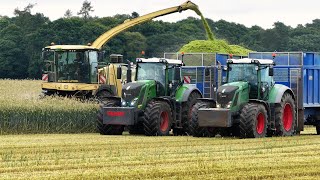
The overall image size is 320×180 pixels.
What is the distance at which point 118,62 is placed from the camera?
3316 centimetres

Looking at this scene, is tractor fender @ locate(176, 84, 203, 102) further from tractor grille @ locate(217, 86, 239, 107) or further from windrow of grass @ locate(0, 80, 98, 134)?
windrow of grass @ locate(0, 80, 98, 134)

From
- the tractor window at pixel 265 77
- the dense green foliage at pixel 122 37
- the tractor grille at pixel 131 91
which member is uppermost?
the dense green foliage at pixel 122 37

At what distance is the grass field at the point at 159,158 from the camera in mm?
15148

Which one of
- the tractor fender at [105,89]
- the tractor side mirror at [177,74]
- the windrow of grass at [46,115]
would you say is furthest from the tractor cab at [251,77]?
the tractor fender at [105,89]

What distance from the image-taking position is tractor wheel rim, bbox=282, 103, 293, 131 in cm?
2617

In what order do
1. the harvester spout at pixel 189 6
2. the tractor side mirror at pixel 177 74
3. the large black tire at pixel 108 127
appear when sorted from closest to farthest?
the tractor side mirror at pixel 177 74
the large black tire at pixel 108 127
the harvester spout at pixel 189 6

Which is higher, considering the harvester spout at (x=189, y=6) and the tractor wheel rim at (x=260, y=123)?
the harvester spout at (x=189, y=6)

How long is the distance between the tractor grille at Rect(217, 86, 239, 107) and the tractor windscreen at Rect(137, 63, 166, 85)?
245 centimetres

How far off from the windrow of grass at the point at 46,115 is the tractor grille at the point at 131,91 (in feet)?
10.5

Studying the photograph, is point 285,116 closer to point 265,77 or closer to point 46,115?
point 265,77

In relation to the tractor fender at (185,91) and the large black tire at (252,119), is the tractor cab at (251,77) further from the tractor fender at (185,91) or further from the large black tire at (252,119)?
the tractor fender at (185,91)

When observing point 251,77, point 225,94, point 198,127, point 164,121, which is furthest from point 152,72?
point 251,77

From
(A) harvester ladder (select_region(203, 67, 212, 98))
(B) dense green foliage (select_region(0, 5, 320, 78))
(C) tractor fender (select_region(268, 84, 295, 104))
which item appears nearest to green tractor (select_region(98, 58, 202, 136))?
(A) harvester ladder (select_region(203, 67, 212, 98))

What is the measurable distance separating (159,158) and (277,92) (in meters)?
8.67
